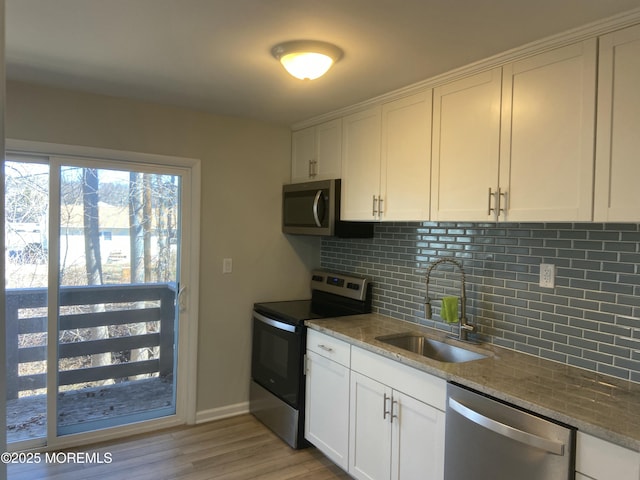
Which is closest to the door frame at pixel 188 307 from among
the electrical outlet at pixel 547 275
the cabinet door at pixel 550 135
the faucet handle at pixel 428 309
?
the faucet handle at pixel 428 309

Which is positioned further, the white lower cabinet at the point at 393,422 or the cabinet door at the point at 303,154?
the cabinet door at the point at 303,154

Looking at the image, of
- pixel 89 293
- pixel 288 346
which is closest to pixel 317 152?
pixel 288 346

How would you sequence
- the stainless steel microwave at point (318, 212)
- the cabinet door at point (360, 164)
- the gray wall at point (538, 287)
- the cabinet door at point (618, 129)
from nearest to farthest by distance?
1. the cabinet door at point (618, 129)
2. the gray wall at point (538, 287)
3. the cabinet door at point (360, 164)
4. the stainless steel microwave at point (318, 212)

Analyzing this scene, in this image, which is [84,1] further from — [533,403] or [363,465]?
[363,465]

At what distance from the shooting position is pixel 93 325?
3.03 m

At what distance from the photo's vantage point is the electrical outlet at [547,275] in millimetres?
2164

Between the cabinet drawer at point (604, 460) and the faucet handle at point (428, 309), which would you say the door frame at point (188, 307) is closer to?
the faucet handle at point (428, 309)

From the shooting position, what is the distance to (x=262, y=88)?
2680 millimetres

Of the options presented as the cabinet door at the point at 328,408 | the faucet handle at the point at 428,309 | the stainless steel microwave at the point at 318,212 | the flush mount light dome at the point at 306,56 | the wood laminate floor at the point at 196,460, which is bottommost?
the wood laminate floor at the point at 196,460

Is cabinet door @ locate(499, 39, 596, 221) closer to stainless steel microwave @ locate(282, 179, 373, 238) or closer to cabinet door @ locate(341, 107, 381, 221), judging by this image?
cabinet door @ locate(341, 107, 381, 221)

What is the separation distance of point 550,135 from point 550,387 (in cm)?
105

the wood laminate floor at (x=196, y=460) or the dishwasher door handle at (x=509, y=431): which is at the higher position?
the dishwasher door handle at (x=509, y=431)

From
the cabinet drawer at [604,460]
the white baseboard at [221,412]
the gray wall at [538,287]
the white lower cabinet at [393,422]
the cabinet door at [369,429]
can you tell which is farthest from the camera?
the white baseboard at [221,412]

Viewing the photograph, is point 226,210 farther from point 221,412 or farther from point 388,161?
point 221,412
